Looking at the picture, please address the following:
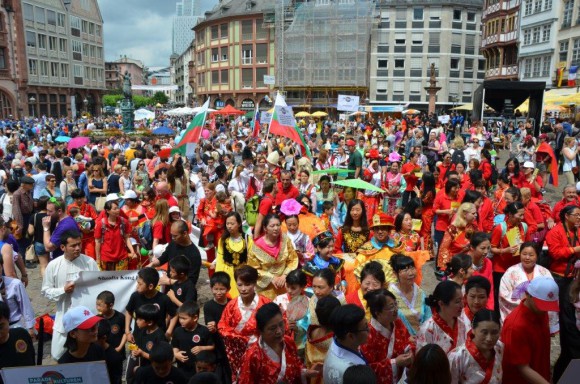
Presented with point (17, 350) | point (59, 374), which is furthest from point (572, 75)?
point (59, 374)

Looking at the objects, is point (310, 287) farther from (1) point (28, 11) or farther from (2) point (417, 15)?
(1) point (28, 11)

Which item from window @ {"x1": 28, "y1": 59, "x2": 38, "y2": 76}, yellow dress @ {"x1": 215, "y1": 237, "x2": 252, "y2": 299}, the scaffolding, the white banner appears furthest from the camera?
the scaffolding

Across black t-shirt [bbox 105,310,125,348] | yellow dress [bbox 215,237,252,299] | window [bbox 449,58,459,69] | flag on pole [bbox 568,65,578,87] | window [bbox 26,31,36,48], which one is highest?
window [bbox 26,31,36,48]

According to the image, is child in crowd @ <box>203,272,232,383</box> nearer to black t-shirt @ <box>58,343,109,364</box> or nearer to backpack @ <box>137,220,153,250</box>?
black t-shirt @ <box>58,343,109,364</box>

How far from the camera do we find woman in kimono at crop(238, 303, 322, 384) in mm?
3445

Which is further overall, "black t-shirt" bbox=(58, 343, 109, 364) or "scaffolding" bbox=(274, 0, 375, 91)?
"scaffolding" bbox=(274, 0, 375, 91)

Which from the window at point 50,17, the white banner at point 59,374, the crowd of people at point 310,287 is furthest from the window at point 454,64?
the white banner at point 59,374

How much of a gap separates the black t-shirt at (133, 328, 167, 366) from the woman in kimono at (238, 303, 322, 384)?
111 centimetres

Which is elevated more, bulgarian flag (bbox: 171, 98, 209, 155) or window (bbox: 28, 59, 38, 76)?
window (bbox: 28, 59, 38, 76)

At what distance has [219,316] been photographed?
4391mm

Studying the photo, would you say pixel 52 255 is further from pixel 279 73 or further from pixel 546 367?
pixel 279 73

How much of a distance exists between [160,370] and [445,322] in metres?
2.23

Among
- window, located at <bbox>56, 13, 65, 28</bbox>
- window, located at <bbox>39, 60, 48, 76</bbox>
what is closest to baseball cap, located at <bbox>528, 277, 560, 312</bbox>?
window, located at <bbox>39, 60, 48, 76</bbox>

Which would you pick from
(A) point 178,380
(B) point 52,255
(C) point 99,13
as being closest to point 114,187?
(B) point 52,255
